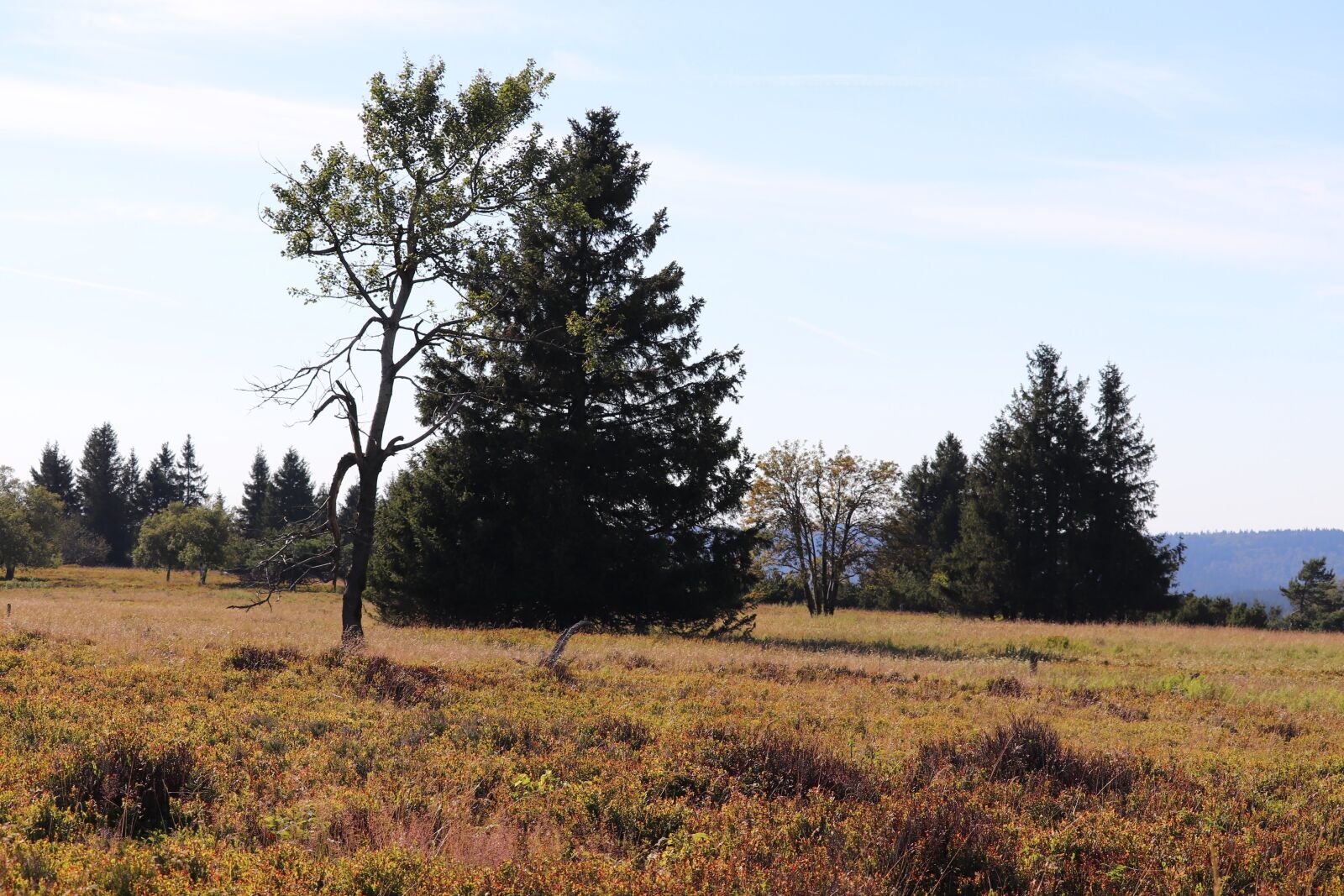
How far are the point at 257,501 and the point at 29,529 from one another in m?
41.6

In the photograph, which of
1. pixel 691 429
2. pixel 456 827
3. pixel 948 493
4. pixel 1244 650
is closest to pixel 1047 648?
pixel 1244 650

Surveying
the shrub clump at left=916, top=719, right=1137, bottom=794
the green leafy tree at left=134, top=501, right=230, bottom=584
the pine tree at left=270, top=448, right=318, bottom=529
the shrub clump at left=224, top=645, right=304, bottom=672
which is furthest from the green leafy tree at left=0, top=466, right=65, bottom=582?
the shrub clump at left=916, top=719, right=1137, bottom=794

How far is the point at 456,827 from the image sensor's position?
6.48 meters

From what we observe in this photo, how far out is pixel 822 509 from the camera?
53625mm

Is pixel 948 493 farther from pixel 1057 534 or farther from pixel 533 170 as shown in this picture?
pixel 533 170

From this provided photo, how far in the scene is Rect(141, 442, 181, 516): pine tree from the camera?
11069cm

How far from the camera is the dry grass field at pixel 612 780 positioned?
5.86 m

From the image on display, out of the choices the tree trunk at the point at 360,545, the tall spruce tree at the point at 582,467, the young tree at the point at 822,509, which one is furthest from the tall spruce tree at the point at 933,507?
the tree trunk at the point at 360,545

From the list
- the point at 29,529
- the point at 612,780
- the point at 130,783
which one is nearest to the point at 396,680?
the point at 130,783

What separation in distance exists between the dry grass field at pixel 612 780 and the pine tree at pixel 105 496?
10365cm

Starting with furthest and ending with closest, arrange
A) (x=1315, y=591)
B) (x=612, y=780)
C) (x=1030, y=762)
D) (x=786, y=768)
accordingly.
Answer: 1. (x=1315, y=591)
2. (x=1030, y=762)
3. (x=786, y=768)
4. (x=612, y=780)

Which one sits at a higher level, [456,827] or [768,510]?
[768,510]

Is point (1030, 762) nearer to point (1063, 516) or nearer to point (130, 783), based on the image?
point (130, 783)

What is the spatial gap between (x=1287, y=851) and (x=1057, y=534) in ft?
148
